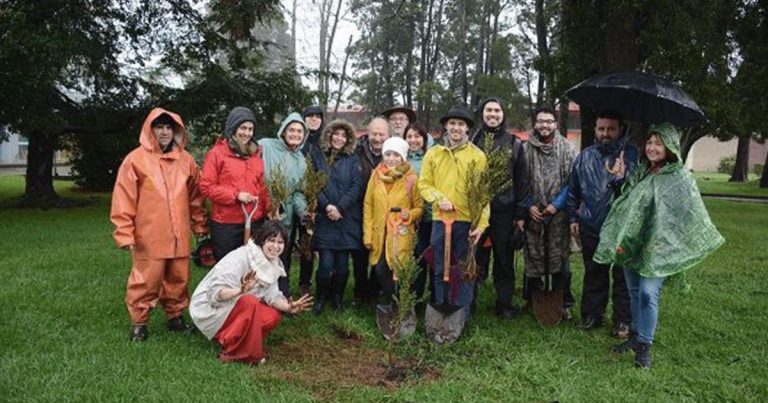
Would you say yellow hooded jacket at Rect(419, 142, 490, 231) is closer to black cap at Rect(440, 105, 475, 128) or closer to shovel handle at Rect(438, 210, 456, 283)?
shovel handle at Rect(438, 210, 456, 283)

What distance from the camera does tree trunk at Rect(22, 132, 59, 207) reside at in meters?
16.2

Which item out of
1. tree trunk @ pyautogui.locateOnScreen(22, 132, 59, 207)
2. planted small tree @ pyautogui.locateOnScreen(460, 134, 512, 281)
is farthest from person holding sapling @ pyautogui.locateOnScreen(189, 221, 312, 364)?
tree trunk @ pyautogui.locateOnScreen(22, 132, 59, 207)

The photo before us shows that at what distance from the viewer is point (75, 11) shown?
45.1 ft

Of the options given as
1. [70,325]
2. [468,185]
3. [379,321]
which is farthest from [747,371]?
[70,325]

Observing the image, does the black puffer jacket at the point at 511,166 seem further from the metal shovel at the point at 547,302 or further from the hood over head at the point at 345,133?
the hood over head at the point at 345,133

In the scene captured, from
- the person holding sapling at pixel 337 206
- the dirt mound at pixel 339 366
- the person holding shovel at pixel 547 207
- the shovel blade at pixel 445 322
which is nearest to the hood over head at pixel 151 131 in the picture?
the person holding sapling at pixel 337 206

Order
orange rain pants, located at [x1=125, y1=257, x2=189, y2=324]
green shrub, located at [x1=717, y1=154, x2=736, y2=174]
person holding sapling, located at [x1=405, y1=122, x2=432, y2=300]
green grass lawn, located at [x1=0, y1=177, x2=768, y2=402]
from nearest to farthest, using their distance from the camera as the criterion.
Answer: green grass lawn, located at [x1=0, y1=177, x2=768, y2=402] → orange rain pants, located at [x1=125, y1=257, x2=189, y2=324] → person holding sapling, located at [x1=405, y1=122, x2=432, y2=300] → green shrub, located at [x1=717, y1=154, x2=736, y2=174]

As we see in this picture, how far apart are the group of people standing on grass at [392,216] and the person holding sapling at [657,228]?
1 cm

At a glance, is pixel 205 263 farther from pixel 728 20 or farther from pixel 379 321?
pixel 728 20

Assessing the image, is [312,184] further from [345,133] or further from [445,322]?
[445,322]

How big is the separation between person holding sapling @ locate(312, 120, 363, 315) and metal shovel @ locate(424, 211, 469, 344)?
972mm

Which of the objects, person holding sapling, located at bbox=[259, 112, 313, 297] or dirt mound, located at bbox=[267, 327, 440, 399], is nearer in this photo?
dirt mound, located at bbox=[267, 327, 440, 399]

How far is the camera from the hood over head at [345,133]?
5.99 m

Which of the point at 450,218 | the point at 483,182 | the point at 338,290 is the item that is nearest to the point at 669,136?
the point at 483,182
